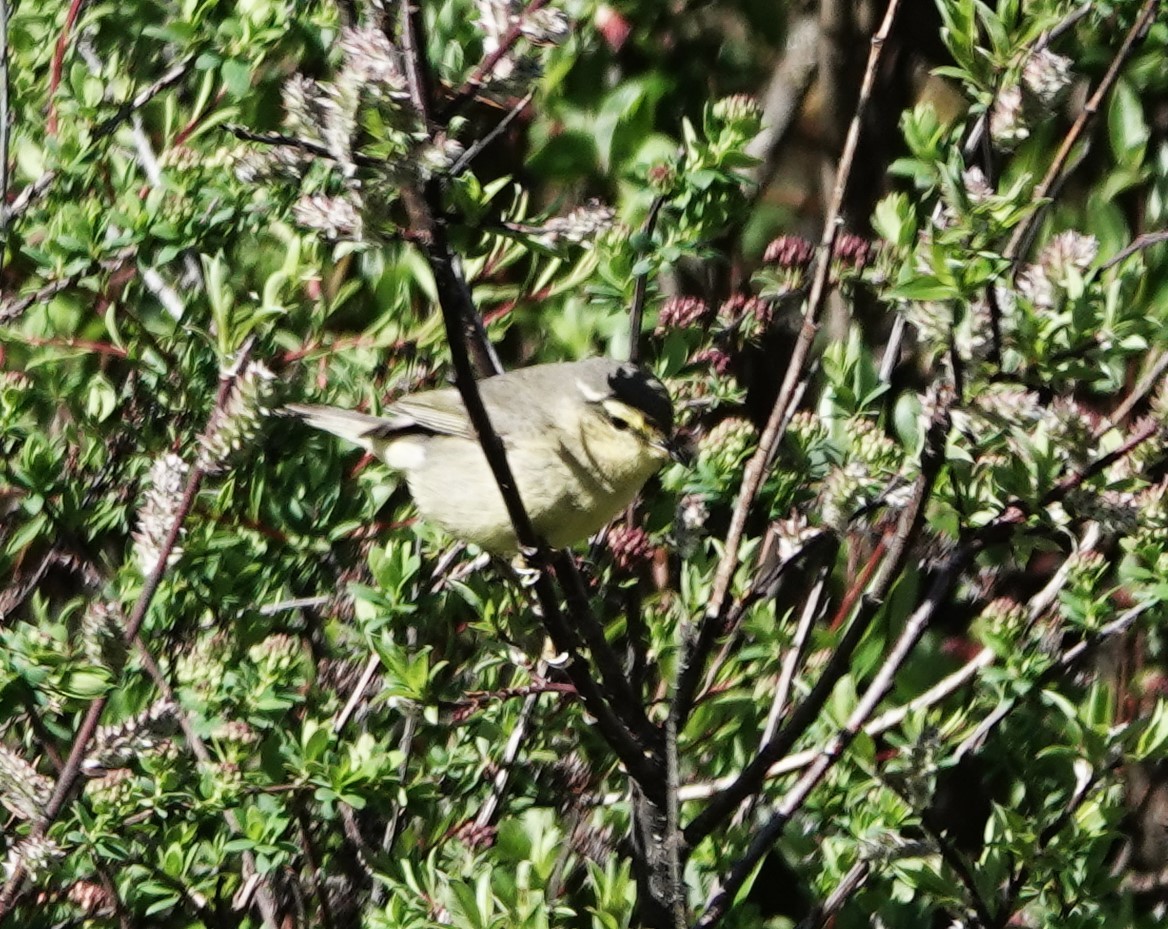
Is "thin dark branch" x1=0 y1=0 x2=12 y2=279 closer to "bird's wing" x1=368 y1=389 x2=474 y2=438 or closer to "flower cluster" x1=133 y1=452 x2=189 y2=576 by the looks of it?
"flower cluster" x1=133 y1=452 x2=189 y2=576

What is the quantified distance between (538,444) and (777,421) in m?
1.25

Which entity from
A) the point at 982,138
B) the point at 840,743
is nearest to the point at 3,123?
the point at 982,138

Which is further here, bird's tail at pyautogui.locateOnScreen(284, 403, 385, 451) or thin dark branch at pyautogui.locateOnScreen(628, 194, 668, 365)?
bird's tail at pyautogui.locateOnScreen(284, 403, 385, 451)

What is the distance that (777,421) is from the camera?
2441 millimetres

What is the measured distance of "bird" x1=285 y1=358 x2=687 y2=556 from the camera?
3.26 metres

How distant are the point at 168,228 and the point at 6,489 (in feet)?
2.65

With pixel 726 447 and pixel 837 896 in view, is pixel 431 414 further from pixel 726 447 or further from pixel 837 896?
pixel 837 896

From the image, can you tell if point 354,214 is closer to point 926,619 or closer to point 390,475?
point 926,619

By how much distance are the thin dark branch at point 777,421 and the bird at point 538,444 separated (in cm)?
63

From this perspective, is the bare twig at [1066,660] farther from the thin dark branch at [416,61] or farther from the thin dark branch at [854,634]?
the thin dark branch at [416,61]

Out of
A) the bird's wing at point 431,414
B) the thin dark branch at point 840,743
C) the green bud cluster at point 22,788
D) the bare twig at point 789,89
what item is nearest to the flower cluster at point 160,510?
the green bud cluster at point 22,788

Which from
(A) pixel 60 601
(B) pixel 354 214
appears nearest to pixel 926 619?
(B) pixel 354 214

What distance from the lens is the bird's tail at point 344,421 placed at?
131 inches

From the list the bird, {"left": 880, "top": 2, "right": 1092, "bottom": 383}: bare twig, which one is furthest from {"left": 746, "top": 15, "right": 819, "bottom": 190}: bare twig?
{"left": 880, "top": 2, "right": 1092, "bottom": 383}: bare twig
